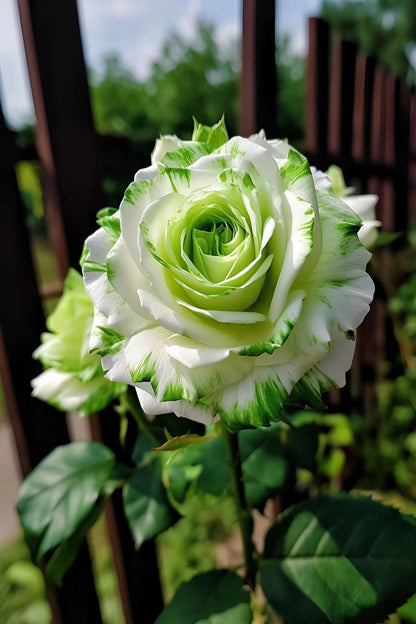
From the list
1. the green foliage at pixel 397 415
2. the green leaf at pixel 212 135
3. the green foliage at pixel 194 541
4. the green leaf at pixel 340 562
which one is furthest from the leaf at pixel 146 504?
the green foliage at pixel 397 415

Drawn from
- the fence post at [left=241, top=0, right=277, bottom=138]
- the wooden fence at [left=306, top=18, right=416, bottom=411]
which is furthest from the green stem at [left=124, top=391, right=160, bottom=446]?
the wooden fence at [left=306, top=18, right=416, bottom=411]

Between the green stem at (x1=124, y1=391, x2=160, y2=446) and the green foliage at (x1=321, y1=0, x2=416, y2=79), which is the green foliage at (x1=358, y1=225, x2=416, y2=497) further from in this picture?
the green foliage at (x1=321, y1=0, x2=416, y2=79)

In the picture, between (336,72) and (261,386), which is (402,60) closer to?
(336,72)

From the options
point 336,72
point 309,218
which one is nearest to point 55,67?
point 309,218

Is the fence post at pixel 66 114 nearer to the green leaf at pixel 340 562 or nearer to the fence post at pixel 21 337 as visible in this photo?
the fence post at pixel 21 337

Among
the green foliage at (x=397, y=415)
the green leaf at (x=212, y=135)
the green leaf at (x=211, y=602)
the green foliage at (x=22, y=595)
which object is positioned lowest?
the green foliage at (x=22, y=595)
